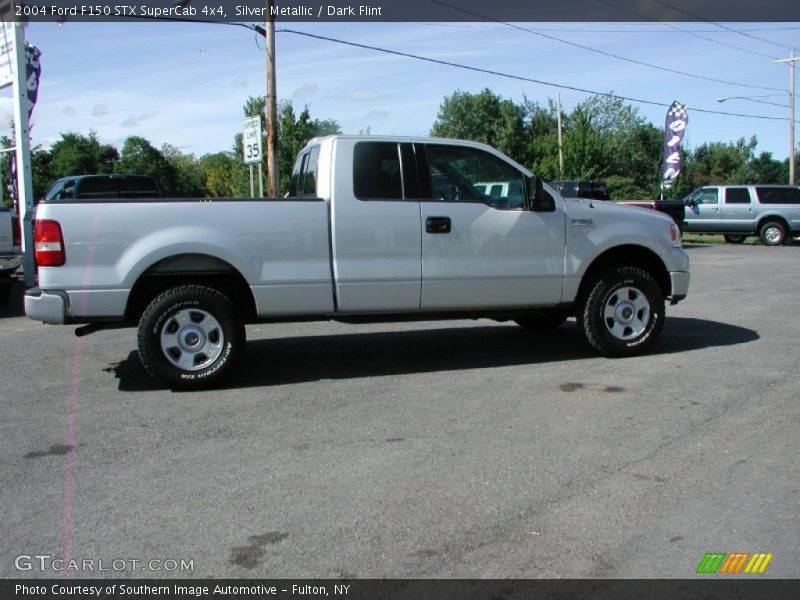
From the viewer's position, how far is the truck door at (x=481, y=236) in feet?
22.1

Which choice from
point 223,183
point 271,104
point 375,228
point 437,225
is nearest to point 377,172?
point 375,228

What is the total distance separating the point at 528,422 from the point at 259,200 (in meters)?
2.79

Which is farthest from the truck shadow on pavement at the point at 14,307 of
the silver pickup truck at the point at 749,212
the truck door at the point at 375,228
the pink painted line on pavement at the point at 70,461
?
the silver pickup truck at the point at 749,212

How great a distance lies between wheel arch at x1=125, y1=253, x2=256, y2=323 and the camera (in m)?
6.26

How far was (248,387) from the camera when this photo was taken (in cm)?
656

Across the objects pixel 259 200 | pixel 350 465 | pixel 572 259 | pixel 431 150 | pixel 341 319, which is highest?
pixel 431 150

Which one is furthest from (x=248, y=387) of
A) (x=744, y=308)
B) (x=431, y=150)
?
(x=744, y=308)

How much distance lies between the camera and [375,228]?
6.55 meters

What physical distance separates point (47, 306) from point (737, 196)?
78.4 ft

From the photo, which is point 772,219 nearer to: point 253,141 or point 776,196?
point 776,196

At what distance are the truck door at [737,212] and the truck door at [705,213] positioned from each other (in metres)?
0.21

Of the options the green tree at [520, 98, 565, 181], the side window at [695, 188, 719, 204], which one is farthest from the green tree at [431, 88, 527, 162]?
the side window at [695, 188, 719, 204]

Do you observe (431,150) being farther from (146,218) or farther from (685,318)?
(685,318)

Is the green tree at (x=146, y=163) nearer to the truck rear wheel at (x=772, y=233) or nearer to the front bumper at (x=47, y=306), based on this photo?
the truck rear wheel at (x=772, y=233)
